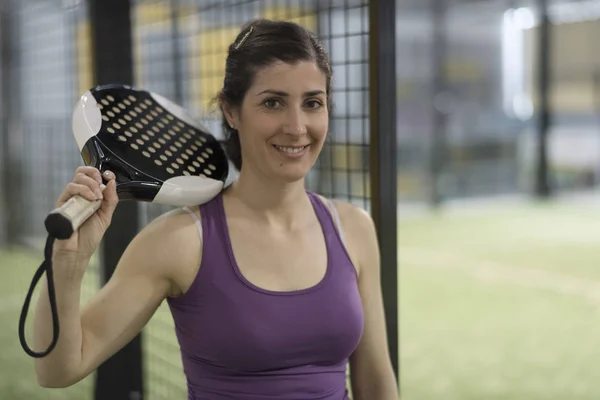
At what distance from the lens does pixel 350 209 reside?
1.54 meters

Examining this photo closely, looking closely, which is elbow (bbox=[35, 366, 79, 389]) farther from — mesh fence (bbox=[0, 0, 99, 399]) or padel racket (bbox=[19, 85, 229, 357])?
mesh fence (bbox=[0, 0, 99, 399])

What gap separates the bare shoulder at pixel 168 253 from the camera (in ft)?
4.36

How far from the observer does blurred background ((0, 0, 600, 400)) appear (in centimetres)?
218

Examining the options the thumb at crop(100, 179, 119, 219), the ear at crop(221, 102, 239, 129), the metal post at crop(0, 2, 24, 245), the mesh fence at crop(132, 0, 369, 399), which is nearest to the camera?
the thumb at crop(100, 179, 119, 219)

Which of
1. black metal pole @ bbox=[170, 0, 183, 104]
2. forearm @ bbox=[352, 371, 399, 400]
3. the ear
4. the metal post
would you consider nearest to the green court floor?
the metal post

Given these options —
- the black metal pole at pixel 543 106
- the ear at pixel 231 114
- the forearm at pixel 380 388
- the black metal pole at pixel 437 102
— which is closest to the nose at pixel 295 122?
the ear at pixel 231 114

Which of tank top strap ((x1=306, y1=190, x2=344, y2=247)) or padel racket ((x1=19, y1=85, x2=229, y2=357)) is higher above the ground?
padel racket ((x1=19, y1=85, x2=229, y2=357))

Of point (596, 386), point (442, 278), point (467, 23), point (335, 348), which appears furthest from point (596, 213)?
point (335, 348)

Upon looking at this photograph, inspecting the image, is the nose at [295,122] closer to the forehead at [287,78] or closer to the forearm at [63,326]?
the forehead at [287,78]

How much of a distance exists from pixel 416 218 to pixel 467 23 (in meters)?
2.65

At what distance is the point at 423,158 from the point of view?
9094mm

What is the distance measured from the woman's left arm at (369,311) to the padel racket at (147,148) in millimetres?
268

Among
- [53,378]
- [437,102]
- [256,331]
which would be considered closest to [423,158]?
[437,102]

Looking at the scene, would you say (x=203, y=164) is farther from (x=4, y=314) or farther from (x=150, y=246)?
(x=4, y=314)
